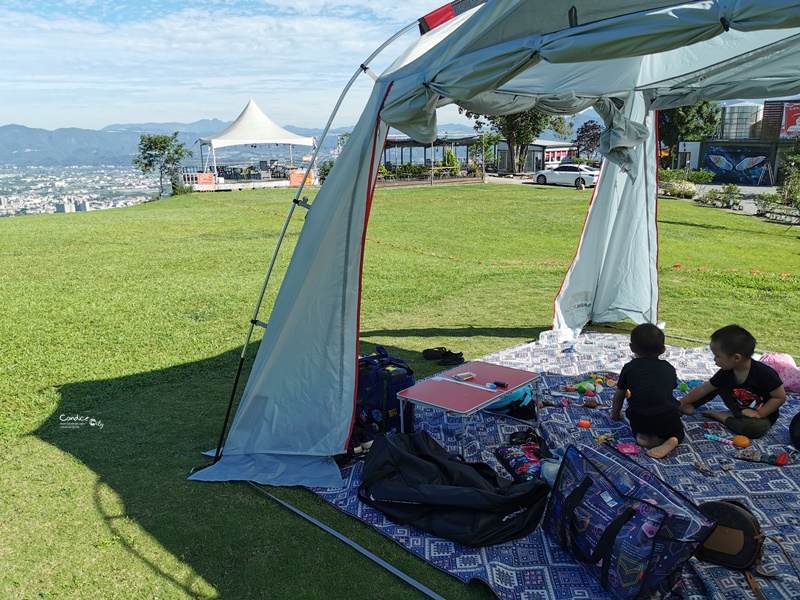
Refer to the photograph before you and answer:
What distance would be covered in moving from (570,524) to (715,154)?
4089cm

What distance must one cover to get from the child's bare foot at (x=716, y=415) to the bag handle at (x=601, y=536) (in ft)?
7.32

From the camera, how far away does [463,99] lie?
416 cm

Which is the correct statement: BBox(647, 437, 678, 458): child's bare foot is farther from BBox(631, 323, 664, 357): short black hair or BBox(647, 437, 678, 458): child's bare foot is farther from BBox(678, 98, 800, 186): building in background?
BBox(678, 98, 800, 186): building in background

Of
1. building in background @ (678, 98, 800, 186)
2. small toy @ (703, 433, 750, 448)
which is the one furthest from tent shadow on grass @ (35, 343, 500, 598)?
building in background @ (678, 98, 800, 186)

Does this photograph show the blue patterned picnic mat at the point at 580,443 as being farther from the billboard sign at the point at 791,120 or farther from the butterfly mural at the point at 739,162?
the butterfly mural at the point at 739,162

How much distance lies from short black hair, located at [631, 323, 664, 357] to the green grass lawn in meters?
2.36

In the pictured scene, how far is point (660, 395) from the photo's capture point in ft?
15.0

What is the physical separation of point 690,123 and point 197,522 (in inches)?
1748

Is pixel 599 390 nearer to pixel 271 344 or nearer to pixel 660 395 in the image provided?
pixel 660 395

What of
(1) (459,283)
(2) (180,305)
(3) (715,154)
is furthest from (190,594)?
(3) (715,154)

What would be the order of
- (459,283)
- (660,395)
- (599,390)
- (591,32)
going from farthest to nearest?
(459,283)
(599,390)
(660,395)
(591,32)

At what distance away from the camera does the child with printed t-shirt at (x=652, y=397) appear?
4609 millimetres

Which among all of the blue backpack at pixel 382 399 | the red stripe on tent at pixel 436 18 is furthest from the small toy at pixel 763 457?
the red stripe on tent at pixel 436 18

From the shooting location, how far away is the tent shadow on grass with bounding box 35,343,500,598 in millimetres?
3400
